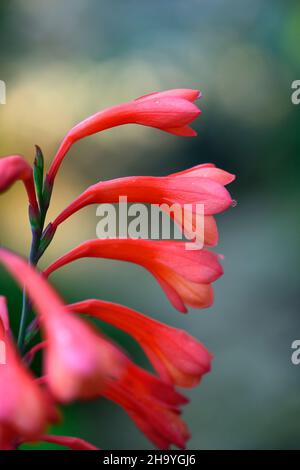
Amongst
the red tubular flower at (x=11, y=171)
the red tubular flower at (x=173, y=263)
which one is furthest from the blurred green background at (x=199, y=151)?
the red tubular flower at (x=11, y=171)

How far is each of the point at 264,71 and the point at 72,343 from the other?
2677 millimetres

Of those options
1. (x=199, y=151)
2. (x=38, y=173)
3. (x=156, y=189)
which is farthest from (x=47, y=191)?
(x=199, y=151)

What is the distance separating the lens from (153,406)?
73 centimetres

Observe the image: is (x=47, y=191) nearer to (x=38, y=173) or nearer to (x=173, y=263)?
(x=38, y=173)

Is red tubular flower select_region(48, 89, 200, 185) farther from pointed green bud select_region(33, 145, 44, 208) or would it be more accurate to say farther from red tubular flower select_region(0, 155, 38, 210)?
red tubular flower select_region(0, 155, 38, 210)

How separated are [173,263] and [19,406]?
12.2 inches

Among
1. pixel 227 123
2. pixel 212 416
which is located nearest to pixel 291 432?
pixel 212 416

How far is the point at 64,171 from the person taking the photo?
2.75m

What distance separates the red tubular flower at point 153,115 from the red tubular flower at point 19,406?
1.04 feet

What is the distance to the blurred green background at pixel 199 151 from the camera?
226 centimetres

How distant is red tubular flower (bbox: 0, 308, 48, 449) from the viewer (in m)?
0.52

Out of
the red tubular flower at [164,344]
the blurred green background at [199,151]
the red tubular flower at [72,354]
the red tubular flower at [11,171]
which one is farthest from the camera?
the blurred green background at [199,151]

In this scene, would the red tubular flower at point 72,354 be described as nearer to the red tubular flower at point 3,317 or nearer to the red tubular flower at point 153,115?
the red tubular flower at point 3,317
